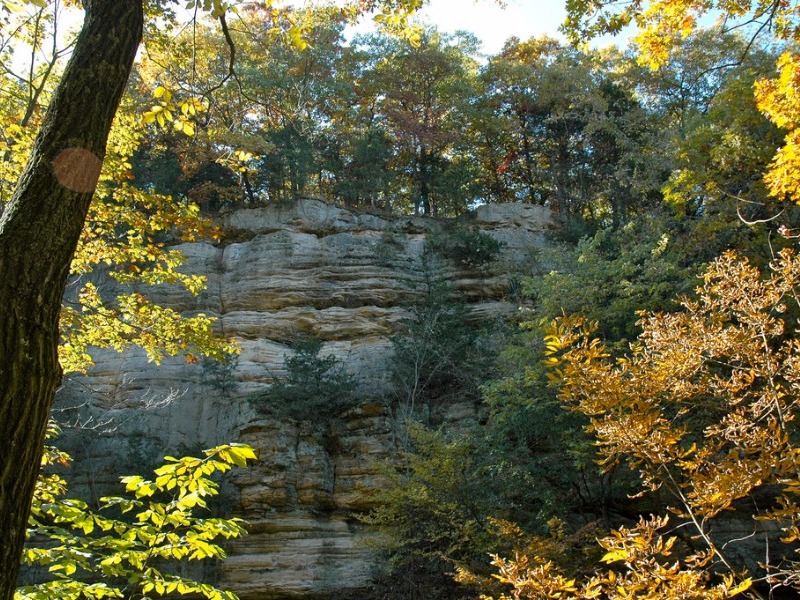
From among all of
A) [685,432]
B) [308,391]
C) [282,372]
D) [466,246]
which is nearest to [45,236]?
[685,432]

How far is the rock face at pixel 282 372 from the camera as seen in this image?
43.6 feet

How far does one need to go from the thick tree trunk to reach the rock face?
7865mm

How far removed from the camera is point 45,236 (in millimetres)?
2244

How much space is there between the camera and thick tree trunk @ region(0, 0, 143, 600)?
77.8 inches

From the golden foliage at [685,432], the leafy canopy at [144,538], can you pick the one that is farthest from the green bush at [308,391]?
the leafy canopy at [144,538]

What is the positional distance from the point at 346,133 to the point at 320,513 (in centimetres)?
1393

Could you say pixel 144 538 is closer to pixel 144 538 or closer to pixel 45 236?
pixel 144 538

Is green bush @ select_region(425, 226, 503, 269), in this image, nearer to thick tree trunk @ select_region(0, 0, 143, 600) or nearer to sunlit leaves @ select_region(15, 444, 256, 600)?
sunlit leaves @ select_region(15, 444, 256, 600)

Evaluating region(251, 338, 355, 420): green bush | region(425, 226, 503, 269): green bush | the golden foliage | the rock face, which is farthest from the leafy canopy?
region(425, 226, 503, 269): green bush

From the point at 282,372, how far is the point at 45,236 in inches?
607

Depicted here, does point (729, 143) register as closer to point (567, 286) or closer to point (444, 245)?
point (567, 286)

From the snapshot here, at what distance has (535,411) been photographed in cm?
1091

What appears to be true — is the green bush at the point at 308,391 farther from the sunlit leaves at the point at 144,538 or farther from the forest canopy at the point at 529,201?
the sunlit leaves at the point at 144,538

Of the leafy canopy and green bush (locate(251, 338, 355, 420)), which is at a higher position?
green bush (locate(251, 338, 355, 420))
